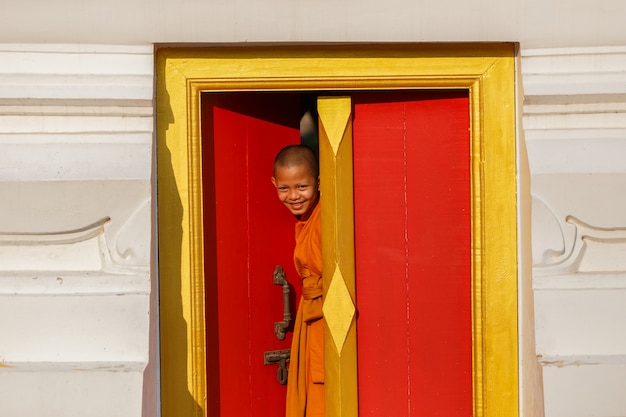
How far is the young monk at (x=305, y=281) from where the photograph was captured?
4469mm

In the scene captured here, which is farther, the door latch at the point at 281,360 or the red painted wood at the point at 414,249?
the door latch at the point at 281,360

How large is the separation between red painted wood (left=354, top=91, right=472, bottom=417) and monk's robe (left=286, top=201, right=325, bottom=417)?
41 cm

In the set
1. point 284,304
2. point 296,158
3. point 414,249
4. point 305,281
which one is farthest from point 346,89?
point 284,304

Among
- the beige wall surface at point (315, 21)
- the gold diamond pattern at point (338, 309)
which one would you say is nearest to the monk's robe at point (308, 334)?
the gold diamond pattern at point (338, 309)

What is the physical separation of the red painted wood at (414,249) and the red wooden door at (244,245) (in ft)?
1.80

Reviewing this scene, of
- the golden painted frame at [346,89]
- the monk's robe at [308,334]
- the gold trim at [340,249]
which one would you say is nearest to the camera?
the golden painted frame at [346,89]

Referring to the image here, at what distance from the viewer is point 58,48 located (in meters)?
3.83

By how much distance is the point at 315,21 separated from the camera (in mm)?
3834

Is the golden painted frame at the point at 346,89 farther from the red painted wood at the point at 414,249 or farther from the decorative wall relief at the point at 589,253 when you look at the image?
the decorative wall relief at the point at 589,253

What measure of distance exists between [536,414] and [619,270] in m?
0.66

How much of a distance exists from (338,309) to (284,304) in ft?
1.80

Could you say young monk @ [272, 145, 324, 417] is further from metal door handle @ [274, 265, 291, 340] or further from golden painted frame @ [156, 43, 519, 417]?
golden painted frame @ [156, 43, 519, 417]

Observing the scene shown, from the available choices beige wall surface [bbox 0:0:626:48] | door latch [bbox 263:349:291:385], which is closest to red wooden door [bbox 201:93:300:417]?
door latch [bbox 263:349:291:385]

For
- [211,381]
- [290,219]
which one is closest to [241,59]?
[290,219]
